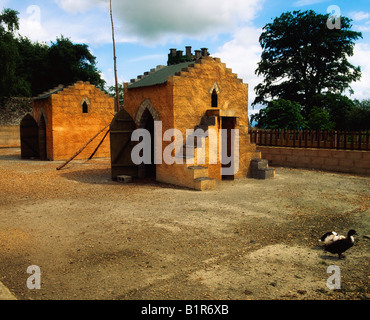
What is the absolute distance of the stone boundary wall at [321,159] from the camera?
1379cm

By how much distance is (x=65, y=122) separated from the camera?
2030 centimetres

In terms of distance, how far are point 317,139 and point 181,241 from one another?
11.5 metres

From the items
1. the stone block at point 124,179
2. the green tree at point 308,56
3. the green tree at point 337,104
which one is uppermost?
the green tree at point 308,56

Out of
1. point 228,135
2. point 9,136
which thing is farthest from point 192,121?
point 9,136

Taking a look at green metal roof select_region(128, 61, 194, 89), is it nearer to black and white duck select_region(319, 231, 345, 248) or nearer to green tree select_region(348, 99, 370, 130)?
black and white duck select_region(319, 231, 345, 248)

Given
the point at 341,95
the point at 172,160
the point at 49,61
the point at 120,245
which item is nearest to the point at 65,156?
the point at 172,160

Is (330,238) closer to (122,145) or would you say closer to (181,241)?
(181,241)

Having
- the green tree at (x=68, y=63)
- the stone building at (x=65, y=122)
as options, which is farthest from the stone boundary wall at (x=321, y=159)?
the green tree at (x=68, y=63)

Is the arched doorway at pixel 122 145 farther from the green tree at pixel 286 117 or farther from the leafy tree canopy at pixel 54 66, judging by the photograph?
the leafy tree canopy at pixel 54 66

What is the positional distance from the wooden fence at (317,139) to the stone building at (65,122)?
10.2 m

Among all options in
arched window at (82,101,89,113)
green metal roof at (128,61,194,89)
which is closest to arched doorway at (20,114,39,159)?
arched window at (82,101,89,113)

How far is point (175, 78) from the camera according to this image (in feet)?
39.4
